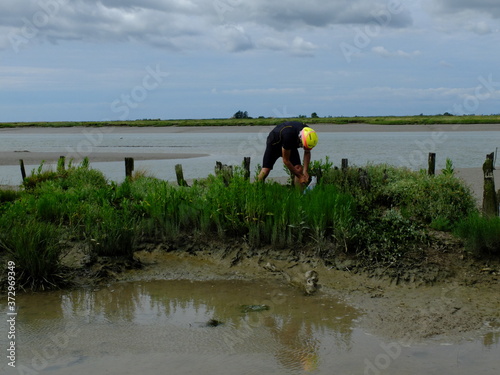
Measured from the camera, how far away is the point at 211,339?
568 cm

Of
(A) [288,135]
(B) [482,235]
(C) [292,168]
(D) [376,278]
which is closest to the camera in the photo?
(D) [376,278]

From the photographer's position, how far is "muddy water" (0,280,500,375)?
5027 mm

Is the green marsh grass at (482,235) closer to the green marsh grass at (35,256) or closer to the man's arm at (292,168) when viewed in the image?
the man's arm at (292,168)

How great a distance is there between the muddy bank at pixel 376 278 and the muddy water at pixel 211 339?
0.90 ft

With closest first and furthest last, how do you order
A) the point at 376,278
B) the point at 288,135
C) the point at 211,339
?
the point at 211,339
the point at 376,278
the point at 288,135

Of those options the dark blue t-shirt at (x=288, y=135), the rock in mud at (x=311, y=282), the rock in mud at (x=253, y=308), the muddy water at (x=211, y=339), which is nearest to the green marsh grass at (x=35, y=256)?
the muddy water at (x=211, y=339)

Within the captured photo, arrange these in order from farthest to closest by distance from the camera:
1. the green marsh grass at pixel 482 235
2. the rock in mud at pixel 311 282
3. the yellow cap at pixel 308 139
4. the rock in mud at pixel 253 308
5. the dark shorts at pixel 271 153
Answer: the dark shorts at pixel 271 153, the yellow cap at pixel 308 139, the green marsh grass at pixel 482 235, the rock in mud at pixel 311 282, the rock in mud at pixel 253 308

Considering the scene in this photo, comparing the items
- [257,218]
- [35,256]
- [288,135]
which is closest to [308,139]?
A: [288,135]

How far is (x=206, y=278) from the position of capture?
25.4 ft

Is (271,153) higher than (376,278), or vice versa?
(271,153)

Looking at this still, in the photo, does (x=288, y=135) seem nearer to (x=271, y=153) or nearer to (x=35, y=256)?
(x=271, y=153)

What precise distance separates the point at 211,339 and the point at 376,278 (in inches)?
104

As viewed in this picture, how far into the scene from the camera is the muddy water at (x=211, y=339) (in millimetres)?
Result: 5027

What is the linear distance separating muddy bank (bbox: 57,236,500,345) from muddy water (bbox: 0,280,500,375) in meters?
0.28
